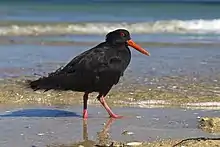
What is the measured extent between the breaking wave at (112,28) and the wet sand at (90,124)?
524 inches

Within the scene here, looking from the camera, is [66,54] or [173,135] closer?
[173,135]

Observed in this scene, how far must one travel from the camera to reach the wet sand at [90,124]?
5.55 meters

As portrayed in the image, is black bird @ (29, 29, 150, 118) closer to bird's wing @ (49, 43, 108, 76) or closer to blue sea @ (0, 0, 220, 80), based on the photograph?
bird's wing @ (49, 43, 108, 76)

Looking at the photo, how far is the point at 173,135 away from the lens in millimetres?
5652

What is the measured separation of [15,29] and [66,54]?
27.9ft

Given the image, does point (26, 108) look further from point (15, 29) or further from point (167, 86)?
point (15, 29)

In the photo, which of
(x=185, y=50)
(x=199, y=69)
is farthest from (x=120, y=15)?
(x=199, y=69)

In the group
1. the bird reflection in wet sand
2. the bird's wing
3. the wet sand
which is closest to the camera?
the bird reflection in wet sand

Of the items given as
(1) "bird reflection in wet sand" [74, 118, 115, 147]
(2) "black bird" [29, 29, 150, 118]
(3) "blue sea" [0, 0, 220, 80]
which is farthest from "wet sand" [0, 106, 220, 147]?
(3) "blue sea" [0, 0, 220, 80]

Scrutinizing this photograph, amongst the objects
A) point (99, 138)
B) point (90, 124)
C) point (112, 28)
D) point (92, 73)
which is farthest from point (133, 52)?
point (112, 28)

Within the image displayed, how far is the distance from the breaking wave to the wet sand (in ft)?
43.7

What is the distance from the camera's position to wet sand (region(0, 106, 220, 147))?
5.55 m

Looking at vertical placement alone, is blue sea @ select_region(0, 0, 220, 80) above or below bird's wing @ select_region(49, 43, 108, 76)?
above

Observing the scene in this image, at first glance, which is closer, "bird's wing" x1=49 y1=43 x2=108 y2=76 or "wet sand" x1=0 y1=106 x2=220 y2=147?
"wet sand" x1=0 y1=106 x2=220 y2=147
